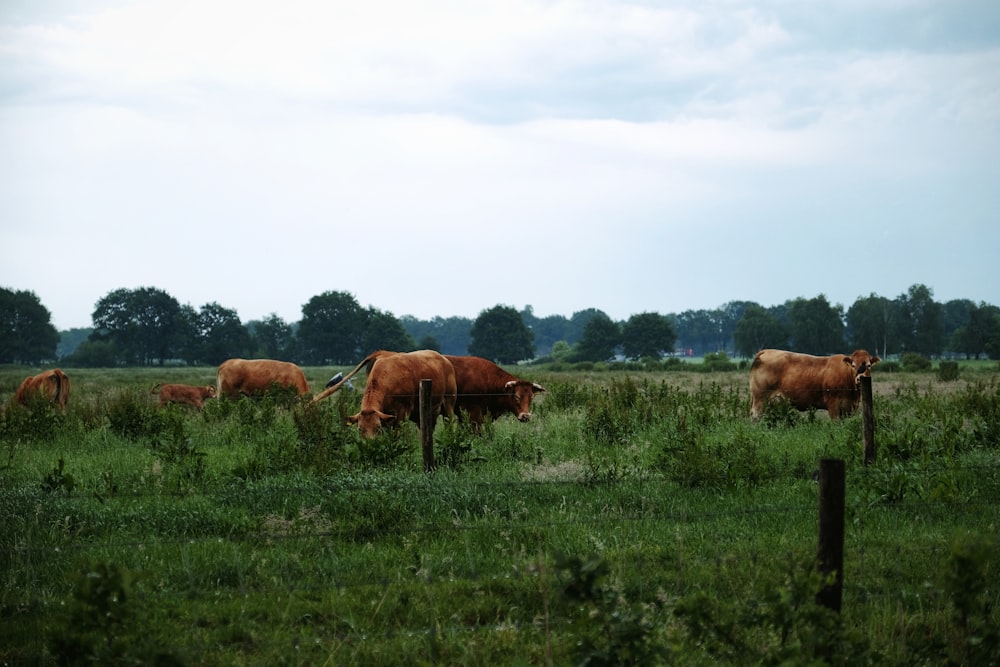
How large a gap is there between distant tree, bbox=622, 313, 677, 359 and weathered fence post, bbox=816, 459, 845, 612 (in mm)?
111406

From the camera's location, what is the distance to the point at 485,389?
15891 millimetres

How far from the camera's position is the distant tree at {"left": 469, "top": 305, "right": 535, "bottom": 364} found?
11050 cm

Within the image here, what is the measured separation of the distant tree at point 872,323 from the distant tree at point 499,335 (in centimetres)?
4494

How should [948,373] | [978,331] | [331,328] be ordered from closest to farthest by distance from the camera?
[948,373] < [331,328] < [978,331]

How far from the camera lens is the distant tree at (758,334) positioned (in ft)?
391

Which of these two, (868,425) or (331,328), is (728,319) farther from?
(868,425)

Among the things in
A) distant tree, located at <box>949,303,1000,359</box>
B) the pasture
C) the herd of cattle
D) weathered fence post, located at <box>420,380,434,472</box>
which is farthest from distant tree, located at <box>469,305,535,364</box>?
weathered fence post, located at <box>420,380,434,472</box>

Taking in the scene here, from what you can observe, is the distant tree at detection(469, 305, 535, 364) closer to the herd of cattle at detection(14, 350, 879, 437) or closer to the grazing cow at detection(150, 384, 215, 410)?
the grazing cow at detection(150, 384, 215, 410)

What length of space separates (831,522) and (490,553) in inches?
130

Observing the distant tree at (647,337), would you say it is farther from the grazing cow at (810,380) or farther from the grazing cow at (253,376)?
the grazing cow at (810,380)

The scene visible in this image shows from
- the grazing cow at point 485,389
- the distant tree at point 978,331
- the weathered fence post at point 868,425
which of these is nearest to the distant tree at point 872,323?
the distant tree at point 978,331

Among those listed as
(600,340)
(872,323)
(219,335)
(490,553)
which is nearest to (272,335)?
(219,335)

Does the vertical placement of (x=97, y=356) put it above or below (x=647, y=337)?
below

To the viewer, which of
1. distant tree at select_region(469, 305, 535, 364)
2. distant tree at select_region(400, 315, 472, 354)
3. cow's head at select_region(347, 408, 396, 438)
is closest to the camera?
cow's head at select_region(347, 408, 396, 438)
